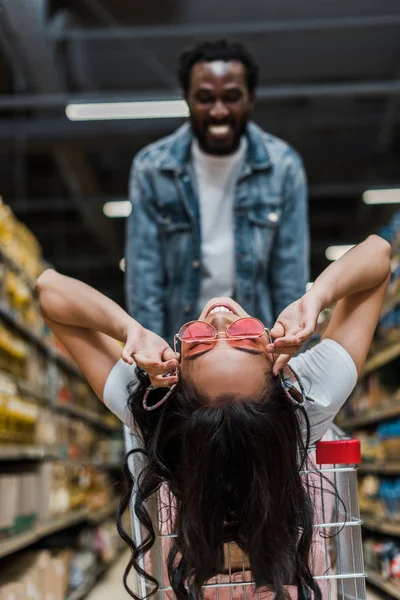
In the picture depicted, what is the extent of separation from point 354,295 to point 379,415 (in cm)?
447

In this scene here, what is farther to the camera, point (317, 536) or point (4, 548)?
point (4, 548)

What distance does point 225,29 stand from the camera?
877cm

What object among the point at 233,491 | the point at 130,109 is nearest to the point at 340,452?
the point at 233,491

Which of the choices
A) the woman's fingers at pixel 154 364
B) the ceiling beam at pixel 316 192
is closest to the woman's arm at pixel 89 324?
the woman's fingers at pixel 154 364

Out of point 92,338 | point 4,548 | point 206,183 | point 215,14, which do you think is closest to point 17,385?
point 4,548

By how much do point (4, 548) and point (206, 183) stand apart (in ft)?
6.82

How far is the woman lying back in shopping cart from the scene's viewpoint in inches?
72.1

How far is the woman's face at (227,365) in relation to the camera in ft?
6.14

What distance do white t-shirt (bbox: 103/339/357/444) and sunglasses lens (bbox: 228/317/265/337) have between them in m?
0.25

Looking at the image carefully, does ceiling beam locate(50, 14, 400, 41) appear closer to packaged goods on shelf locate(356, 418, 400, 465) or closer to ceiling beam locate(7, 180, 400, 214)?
ceiling beam locate(7, 180, 400, 214)

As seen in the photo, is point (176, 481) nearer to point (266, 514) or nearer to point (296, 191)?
point (266, 514)

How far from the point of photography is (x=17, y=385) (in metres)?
5.16

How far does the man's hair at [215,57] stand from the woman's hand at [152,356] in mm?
1369

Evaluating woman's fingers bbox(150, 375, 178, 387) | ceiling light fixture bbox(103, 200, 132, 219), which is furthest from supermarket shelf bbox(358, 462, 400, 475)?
ceiling light fixture bbox(103, 200, 132, 219)
